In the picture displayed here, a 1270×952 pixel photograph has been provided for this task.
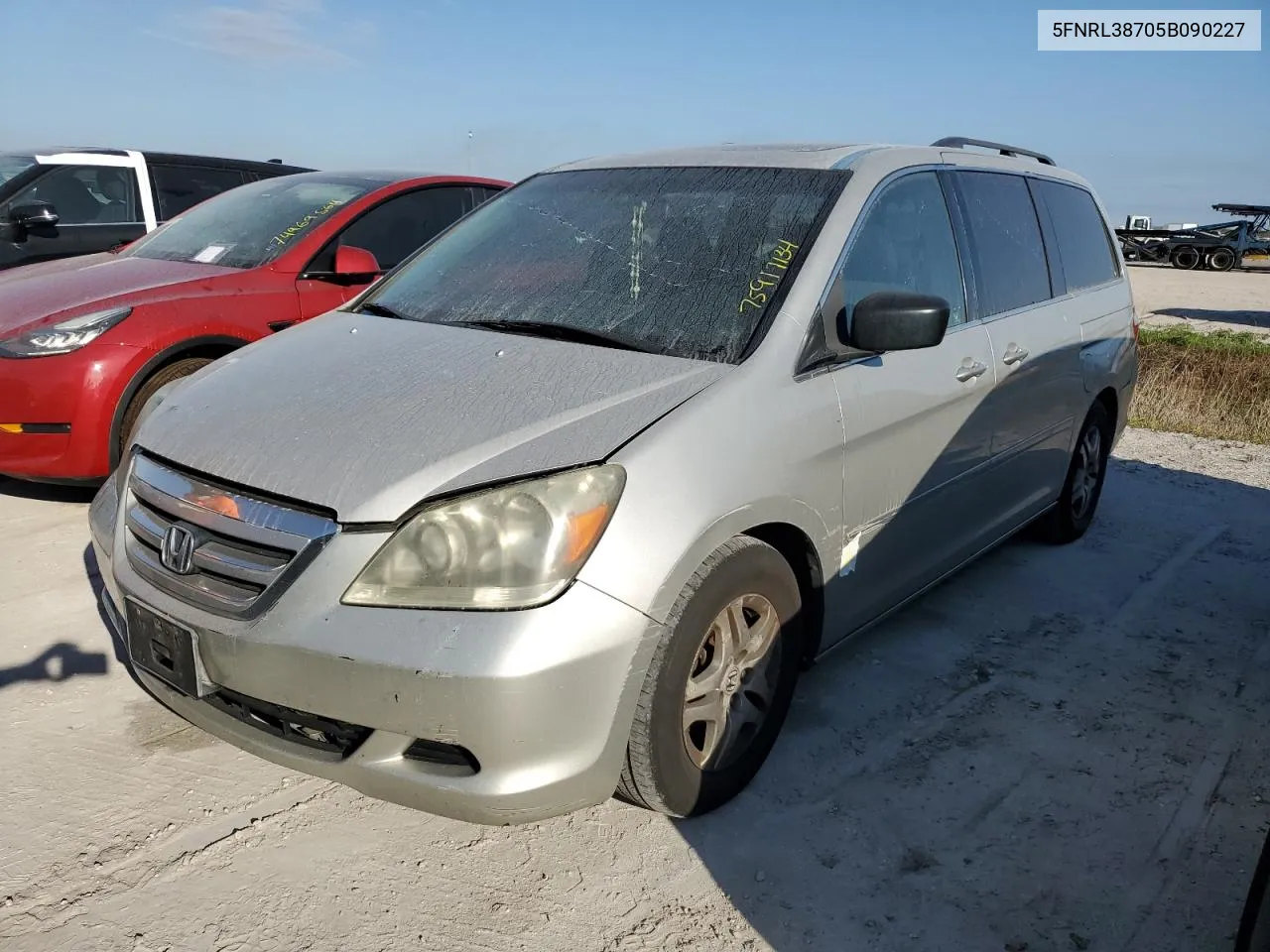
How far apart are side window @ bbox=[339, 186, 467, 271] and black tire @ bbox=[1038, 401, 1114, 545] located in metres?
3.41

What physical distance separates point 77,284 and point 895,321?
4039 mm

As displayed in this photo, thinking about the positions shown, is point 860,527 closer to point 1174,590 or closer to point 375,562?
point 375,562

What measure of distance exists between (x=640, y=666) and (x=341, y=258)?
3293 millimetres

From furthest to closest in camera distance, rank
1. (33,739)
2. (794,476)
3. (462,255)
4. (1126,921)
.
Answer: (462,255)
(33,739)
(794,476)
(1126,921)

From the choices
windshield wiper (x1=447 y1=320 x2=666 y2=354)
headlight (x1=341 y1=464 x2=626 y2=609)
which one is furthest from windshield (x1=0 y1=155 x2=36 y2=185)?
headlight (x1=341 y1=464 x2=626 y2=609)

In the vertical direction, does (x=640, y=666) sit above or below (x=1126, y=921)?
above

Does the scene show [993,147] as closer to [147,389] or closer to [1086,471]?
[1086,471]

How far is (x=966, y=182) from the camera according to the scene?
385 cm

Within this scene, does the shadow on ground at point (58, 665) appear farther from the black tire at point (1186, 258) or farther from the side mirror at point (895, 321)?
the black tire at point (1186, 258)

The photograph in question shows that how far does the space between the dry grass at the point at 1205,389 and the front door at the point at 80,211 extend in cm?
786

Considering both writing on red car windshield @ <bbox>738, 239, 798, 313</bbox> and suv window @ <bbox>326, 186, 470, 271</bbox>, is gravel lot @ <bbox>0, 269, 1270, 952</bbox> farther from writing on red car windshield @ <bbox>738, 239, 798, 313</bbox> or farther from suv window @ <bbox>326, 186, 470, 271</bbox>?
suv window @ <bbox>326, 186, 470, 271</bbox>

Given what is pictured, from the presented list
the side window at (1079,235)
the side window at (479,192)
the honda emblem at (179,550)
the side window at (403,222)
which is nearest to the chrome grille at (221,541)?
the honda emblem at (179,550)

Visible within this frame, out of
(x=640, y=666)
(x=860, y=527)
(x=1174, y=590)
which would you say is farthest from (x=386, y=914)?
(x=1174, y=590)

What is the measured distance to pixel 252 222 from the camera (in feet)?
18.3
